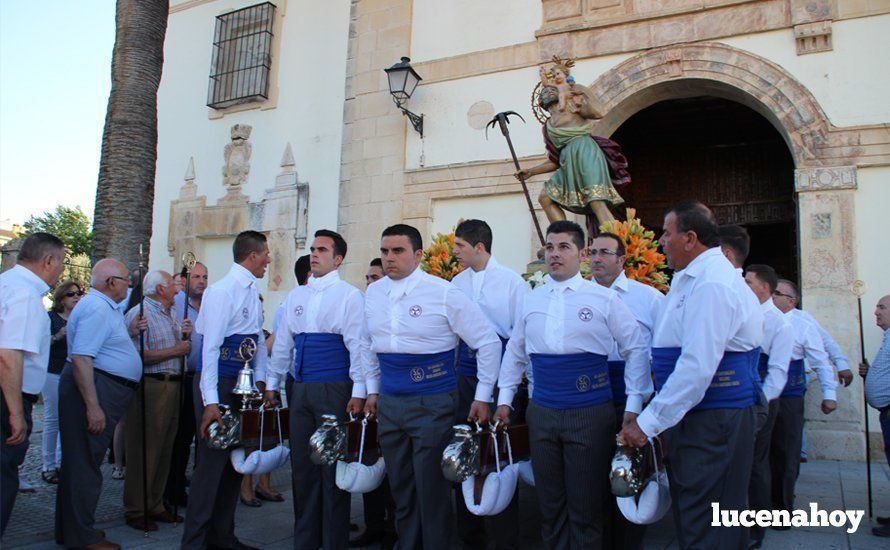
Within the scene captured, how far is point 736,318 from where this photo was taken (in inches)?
117

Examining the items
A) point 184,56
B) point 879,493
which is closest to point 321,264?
point 879,493

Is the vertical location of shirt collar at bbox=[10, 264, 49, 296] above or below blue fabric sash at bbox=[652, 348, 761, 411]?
above

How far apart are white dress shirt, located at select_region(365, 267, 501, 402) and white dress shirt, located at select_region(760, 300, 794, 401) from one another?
1731 millimetres

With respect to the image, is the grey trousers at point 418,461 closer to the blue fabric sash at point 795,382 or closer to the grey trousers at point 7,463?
the grey trousers at point 7,463

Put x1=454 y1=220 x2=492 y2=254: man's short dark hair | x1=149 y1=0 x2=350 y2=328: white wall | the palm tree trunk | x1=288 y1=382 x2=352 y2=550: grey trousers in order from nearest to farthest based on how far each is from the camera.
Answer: x1=288 y1=382 x2=352 y2=550: grey trousers, x1=454 y1=220 x2=492 y2=254: man's short dark hair, the palm tree trunk, x1=149 y1=0 x2=350 y2=328: white wall

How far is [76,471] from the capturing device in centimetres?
445

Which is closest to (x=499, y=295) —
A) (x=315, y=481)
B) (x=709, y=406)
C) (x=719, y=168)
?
(x=315, y=481)

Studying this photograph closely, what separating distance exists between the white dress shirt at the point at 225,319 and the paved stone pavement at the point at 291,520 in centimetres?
124

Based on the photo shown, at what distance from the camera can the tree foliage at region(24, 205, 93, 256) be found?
86.5 ft

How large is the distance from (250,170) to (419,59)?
12.0 ft

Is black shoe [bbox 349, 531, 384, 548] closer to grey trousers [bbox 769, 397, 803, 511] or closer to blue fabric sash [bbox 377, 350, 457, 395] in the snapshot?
blue fabric sash [bbox 377, 350, 457, 395]

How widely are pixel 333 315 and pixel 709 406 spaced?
2.32 metres

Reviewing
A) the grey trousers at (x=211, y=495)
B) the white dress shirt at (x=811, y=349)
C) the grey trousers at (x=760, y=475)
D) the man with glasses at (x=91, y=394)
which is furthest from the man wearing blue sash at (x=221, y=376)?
the white dress shirt at (x=811, y=349)

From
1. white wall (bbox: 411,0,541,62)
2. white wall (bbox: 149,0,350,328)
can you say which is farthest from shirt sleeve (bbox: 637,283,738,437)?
white wall (bbox: 149,0,350,328)
